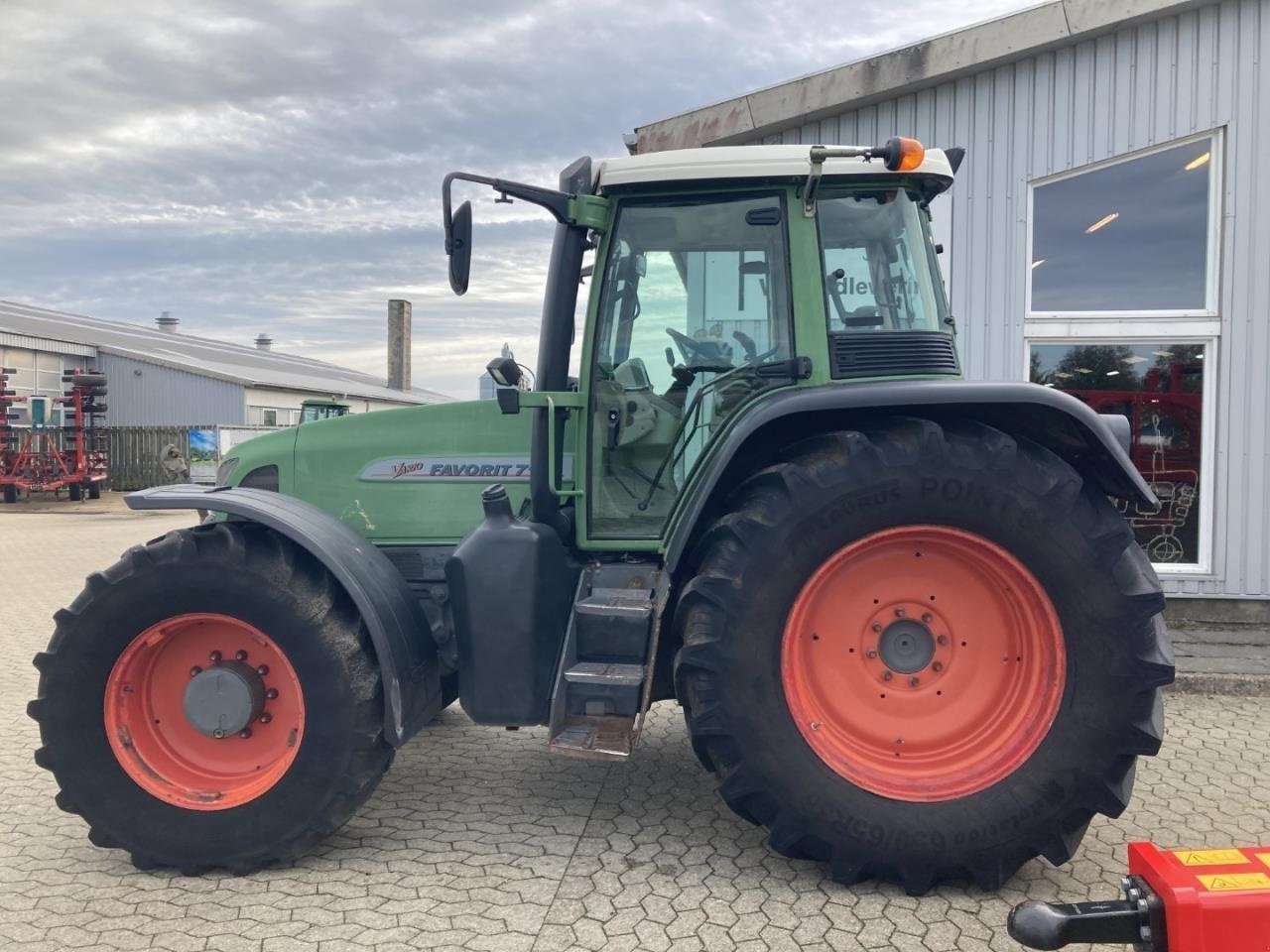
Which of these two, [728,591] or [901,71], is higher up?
[901,71]

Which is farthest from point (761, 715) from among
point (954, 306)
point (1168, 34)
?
point (1168, 34)

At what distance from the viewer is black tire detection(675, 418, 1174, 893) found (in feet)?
9.45

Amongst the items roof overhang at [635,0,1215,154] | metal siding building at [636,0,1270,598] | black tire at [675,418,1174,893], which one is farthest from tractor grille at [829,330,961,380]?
roof overhang at [635,0,1215,154]

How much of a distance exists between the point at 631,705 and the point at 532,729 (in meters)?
1.87

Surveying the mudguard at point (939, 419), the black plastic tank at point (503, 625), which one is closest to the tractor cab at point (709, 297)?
the mudguard at point (939, 419)

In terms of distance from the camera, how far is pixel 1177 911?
6.43ft

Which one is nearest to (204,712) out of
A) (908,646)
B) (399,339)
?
(908,646)

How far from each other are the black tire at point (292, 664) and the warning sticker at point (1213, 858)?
2372 mm

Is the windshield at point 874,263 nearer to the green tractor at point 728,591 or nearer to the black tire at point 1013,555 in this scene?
the green tractor at point 728,591

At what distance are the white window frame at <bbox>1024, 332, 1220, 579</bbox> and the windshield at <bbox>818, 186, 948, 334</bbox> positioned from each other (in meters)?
4.14

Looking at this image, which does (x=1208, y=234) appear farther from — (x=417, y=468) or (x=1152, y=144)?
(x=417, y=468)

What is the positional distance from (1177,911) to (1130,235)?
6.23m

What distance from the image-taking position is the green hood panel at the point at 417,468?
151 inches

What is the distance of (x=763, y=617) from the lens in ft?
9.74
